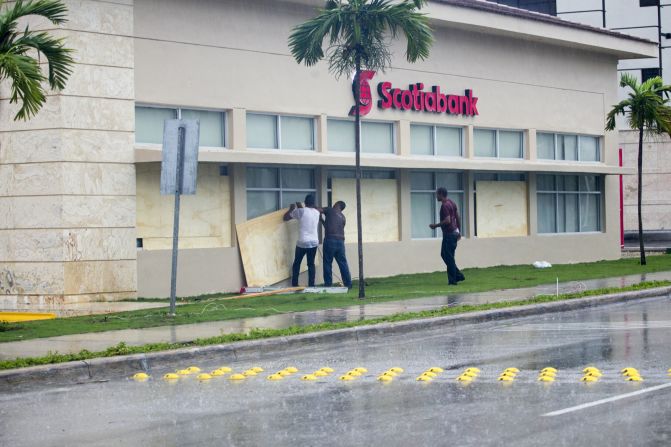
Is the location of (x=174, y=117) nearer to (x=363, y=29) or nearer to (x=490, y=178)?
Result: (x=363, y=29)

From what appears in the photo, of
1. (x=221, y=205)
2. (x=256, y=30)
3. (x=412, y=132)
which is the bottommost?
(x=221, y=205)

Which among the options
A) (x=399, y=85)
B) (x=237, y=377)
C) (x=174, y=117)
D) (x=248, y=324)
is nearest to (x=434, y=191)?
(x=399, y=85)

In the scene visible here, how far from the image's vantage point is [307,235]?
23.0 m

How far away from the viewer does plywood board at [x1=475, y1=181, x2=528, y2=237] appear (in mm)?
29625

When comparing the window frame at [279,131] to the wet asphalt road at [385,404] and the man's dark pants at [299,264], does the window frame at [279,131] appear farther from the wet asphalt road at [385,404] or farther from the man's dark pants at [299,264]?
the wet asphalt road at [385,404]

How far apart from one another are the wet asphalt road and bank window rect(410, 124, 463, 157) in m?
13.9

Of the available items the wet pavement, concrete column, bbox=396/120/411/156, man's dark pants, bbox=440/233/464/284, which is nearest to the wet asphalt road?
the wet pavement

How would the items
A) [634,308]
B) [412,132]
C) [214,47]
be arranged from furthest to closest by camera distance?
[412,132]
[214,47]
[634,308]

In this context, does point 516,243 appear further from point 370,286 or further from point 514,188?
point 370,286

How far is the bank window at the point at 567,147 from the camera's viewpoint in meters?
31.5

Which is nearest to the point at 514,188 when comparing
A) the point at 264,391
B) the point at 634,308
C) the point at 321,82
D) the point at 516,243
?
the point at 516,243

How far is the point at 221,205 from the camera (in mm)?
22844

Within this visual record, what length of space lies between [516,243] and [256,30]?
10.4 m

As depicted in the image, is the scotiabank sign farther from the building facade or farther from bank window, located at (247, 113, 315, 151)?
the building facade
